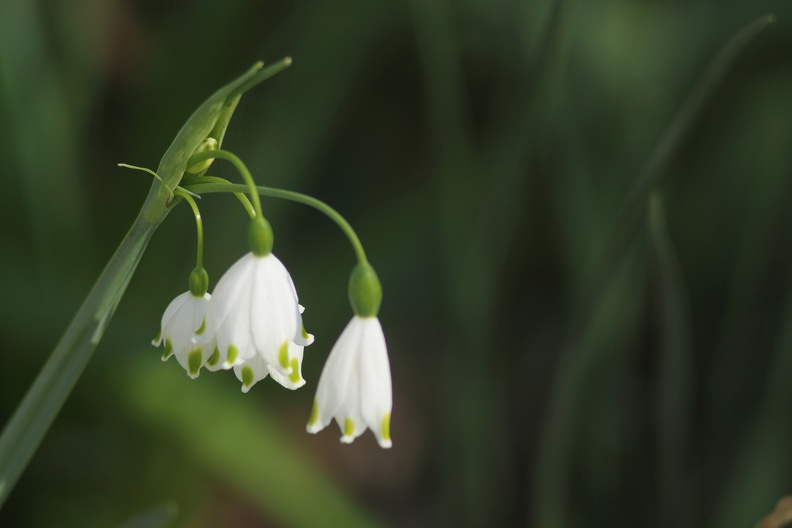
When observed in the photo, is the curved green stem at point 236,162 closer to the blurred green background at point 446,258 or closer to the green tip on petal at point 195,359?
the green tip on petal at point 195,359

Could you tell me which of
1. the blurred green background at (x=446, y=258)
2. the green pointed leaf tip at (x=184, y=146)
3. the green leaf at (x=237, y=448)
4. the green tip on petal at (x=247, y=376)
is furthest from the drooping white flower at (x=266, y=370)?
the green leaf at (x=237, y=448)

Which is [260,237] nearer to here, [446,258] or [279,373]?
[279,373]

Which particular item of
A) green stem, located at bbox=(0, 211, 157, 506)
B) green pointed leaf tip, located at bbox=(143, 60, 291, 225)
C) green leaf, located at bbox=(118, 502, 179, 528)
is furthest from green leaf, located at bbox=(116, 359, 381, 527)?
green pointed leaf tip, located at bbox=(143, 60, 291, 225)

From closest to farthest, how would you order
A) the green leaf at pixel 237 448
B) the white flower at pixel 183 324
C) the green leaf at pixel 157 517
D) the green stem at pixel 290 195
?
the green stem at pixel 290 195
the white flower at pixel 183 324
the green leaf at pixel 157 517
the green leaf at pixel 237 448

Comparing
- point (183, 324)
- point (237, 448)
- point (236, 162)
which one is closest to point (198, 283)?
point (183, 324)

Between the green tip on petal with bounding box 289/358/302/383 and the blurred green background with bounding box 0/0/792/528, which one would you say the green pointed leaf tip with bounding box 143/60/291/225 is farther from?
the blurred green background with bounding box 0/0/792/528
